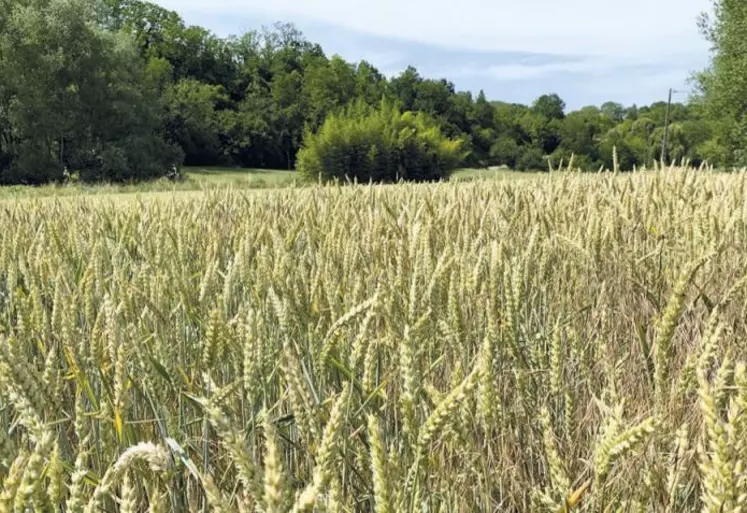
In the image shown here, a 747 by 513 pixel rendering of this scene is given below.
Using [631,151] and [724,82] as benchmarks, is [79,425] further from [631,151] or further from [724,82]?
[631,151]

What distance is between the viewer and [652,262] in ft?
5.79

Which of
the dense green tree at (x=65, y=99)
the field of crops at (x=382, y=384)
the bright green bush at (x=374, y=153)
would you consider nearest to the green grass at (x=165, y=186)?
the field of crops at (x=382, y=384)

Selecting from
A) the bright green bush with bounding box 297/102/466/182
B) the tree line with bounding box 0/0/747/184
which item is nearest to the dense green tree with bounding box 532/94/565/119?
the tree line with bounding box 0/0/747/184

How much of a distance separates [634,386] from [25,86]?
88.9ft

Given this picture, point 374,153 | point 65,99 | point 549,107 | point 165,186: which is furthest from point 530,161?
point 165,186

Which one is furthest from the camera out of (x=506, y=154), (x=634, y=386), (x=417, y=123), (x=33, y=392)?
(x=506, y=154)

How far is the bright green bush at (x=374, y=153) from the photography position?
21344mm

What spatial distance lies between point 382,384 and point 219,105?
141 feet

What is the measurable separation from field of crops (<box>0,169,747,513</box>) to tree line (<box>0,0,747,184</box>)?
5314mm

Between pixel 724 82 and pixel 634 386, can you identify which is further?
pixel 724 82

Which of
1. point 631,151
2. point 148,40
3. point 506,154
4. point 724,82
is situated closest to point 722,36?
point 724,82

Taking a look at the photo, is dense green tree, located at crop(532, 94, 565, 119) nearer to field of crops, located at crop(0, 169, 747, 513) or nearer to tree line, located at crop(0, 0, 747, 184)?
tree line, located at crop(0, 0, 747, 184)

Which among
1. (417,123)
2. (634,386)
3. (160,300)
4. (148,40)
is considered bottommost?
(634,386)

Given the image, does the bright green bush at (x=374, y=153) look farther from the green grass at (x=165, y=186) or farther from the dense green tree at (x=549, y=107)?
the dense green tree at (x=549, y=107)
